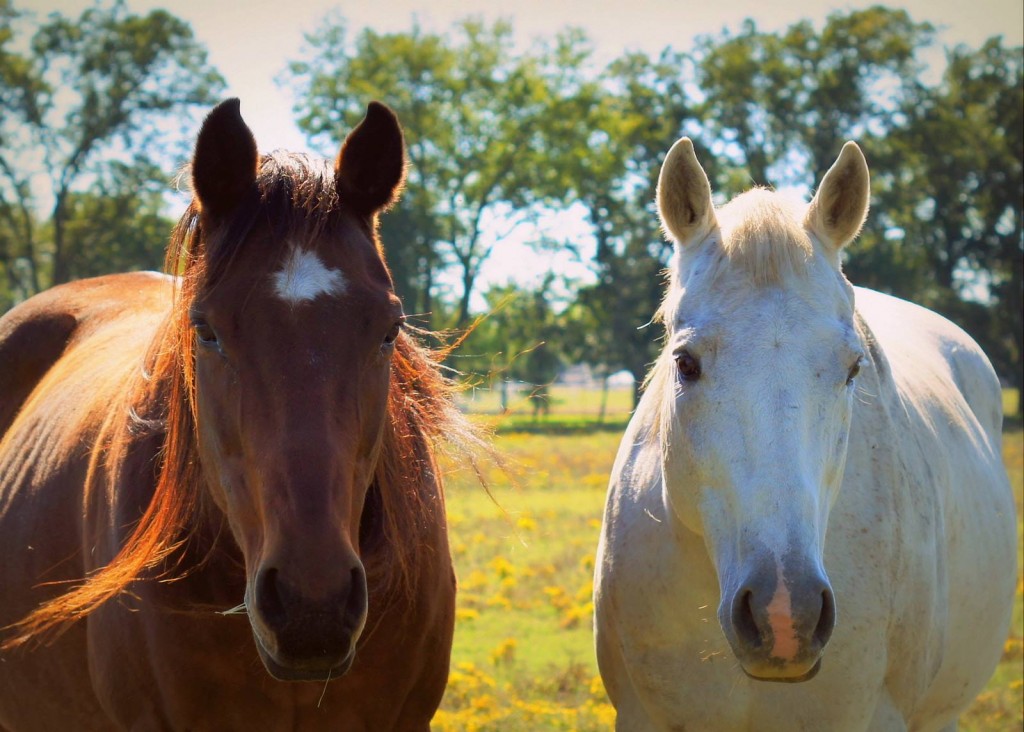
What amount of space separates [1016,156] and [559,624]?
3130cm

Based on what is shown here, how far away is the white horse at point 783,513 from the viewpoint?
7.48ft

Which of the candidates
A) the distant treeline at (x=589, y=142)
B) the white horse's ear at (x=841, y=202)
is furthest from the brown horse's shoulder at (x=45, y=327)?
the distant treeline at (x=589, y=142)

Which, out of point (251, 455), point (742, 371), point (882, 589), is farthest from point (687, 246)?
point (251, 455)

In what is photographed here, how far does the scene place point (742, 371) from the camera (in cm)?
241

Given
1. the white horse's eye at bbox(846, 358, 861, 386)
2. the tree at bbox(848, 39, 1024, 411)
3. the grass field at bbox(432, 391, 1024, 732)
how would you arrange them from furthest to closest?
the tree at bbox(848, 39, 1024, 411)
the grass field at bbox(432, 391, 1024, 732)
the white horse's eye at bbox(846, 358, 861, 386)

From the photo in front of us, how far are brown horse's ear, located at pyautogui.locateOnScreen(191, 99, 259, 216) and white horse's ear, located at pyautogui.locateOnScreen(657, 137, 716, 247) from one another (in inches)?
45.9

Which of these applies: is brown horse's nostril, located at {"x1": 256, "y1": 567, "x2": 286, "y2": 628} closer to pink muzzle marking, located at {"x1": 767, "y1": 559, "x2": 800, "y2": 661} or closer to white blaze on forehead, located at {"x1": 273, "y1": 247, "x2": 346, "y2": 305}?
white blaze on forehead, located at {"x1": 273, "y1": 247, "x2": 346, "y2": 305}

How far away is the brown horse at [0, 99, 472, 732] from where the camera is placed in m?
2.09

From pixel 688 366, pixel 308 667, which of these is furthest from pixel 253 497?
pixel 688 366

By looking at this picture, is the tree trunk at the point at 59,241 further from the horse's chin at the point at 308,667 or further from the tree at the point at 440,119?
the horse's chin at the point at 308,667

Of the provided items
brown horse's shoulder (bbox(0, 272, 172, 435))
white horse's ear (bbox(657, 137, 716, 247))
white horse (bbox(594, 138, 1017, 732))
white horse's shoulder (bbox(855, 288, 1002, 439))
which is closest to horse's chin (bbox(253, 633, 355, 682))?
white horse (bbox(594, 138, 1017, 732))

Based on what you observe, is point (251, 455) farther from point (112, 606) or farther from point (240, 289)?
point (112, 606)

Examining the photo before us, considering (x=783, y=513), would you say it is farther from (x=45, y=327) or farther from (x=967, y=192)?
(x=967, y=192)

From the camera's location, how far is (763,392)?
2.35 m
